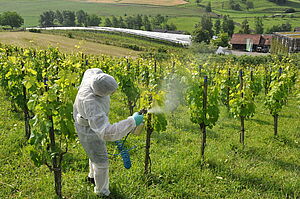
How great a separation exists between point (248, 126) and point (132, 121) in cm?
563

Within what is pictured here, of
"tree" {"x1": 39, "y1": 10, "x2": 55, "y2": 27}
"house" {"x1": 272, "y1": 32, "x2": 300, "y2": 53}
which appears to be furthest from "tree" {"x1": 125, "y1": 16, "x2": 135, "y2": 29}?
"house" {"x1": 272, "y1": 32, "x2": 300, "y2": 53}

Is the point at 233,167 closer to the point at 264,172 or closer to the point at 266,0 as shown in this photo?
the point at 264,172

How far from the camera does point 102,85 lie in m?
3.52

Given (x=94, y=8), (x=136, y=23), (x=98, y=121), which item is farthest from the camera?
(x=94, y=8)

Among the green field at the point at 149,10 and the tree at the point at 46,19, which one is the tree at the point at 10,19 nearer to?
the green field at the point at 149,10

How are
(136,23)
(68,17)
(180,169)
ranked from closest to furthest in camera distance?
(180,169) → (68,17) → (136,23)

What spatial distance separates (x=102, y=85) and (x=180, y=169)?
2.46 m

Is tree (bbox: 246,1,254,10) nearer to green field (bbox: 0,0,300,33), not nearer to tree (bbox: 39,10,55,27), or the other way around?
green field (bbox: 0,0,300,33)

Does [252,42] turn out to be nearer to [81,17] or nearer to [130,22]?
[130,22]

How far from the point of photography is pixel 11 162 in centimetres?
504

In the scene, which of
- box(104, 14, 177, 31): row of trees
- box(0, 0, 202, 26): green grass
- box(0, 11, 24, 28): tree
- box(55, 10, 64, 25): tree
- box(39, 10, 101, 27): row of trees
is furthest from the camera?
box(0, 0, 202, 26): green grass

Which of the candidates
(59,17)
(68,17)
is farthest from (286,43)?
(59,17)

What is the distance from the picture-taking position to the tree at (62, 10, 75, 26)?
72688 mm

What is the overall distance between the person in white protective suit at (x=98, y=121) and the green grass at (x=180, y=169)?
52cm
